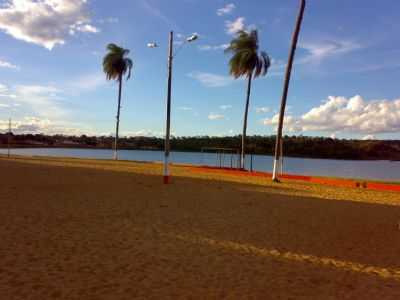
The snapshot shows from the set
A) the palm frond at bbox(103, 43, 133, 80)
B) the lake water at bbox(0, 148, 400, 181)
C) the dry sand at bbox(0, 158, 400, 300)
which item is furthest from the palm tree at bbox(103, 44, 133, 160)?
the dry sand at bbox(0, 158, 400, 300)

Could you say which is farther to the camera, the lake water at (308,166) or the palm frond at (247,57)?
the lake water at (308,166)

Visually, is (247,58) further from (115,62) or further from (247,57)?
(115,62)

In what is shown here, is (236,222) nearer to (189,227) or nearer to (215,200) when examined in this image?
(189,227)

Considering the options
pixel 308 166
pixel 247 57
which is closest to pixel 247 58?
pixel 247 57

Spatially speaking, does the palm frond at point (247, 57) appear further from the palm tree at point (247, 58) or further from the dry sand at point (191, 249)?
the dry sand at point (191, 249)

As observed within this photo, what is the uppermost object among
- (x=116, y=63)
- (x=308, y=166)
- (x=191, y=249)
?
(x=116, y=63)

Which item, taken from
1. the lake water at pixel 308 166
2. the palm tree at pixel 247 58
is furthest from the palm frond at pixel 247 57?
the lake water at pixel 308 166

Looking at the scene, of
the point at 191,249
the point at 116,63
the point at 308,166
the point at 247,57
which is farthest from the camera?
the point at 308,166

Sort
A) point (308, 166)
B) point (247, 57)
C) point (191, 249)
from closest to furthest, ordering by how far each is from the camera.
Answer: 1. point (191, 249)
2. point (247, 57)
3. point (308, 166)

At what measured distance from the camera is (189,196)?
558 inches

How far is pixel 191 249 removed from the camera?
6.98 metres

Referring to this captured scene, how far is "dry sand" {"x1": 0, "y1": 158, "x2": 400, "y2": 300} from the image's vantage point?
5.05 meters

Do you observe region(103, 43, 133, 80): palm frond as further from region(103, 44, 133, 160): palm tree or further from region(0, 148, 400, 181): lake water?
region(0, 148, 400, 181): lake water

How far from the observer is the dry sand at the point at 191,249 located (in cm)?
505
